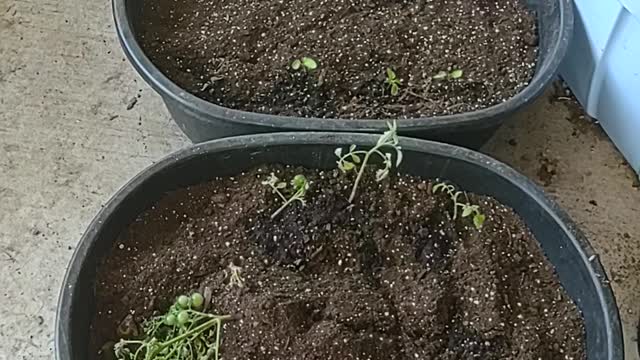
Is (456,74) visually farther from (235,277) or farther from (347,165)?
(235,277)

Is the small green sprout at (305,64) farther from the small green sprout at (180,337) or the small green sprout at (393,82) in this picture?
the small green sprout at (180,337)

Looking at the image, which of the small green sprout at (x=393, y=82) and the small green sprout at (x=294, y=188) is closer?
the small green sprout at (x=294, y=188)

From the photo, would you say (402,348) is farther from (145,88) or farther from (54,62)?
(54,62)

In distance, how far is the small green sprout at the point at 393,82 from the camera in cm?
136

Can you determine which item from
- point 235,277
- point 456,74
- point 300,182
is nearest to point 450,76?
point 456,74

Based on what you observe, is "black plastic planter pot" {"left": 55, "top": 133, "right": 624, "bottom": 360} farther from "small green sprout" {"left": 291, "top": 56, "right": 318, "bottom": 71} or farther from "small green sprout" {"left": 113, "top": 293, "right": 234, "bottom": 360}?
"small green sprout" {"left": 291, "top": 56, "right": 318, "bottom": 71}

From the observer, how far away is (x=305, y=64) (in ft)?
4.48

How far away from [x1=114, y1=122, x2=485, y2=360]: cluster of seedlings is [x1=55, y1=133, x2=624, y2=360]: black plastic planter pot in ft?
0.08

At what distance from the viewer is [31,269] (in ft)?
4.60

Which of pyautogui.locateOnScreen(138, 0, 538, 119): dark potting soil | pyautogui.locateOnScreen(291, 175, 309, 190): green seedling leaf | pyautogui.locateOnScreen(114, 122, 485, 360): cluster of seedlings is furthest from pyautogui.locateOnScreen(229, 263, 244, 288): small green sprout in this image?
pyautogui.locateOnScreen(138, 0, 538, 119): dark potting soil

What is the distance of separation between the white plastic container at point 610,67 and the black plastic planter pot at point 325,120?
0.06 m

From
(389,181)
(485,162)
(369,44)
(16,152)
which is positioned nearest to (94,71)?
(16,152)

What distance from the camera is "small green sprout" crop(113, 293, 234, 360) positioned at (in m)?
1.12

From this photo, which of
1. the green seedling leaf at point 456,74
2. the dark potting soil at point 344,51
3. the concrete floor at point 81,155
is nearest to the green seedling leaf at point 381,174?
the dark potting soil at point 344,51
